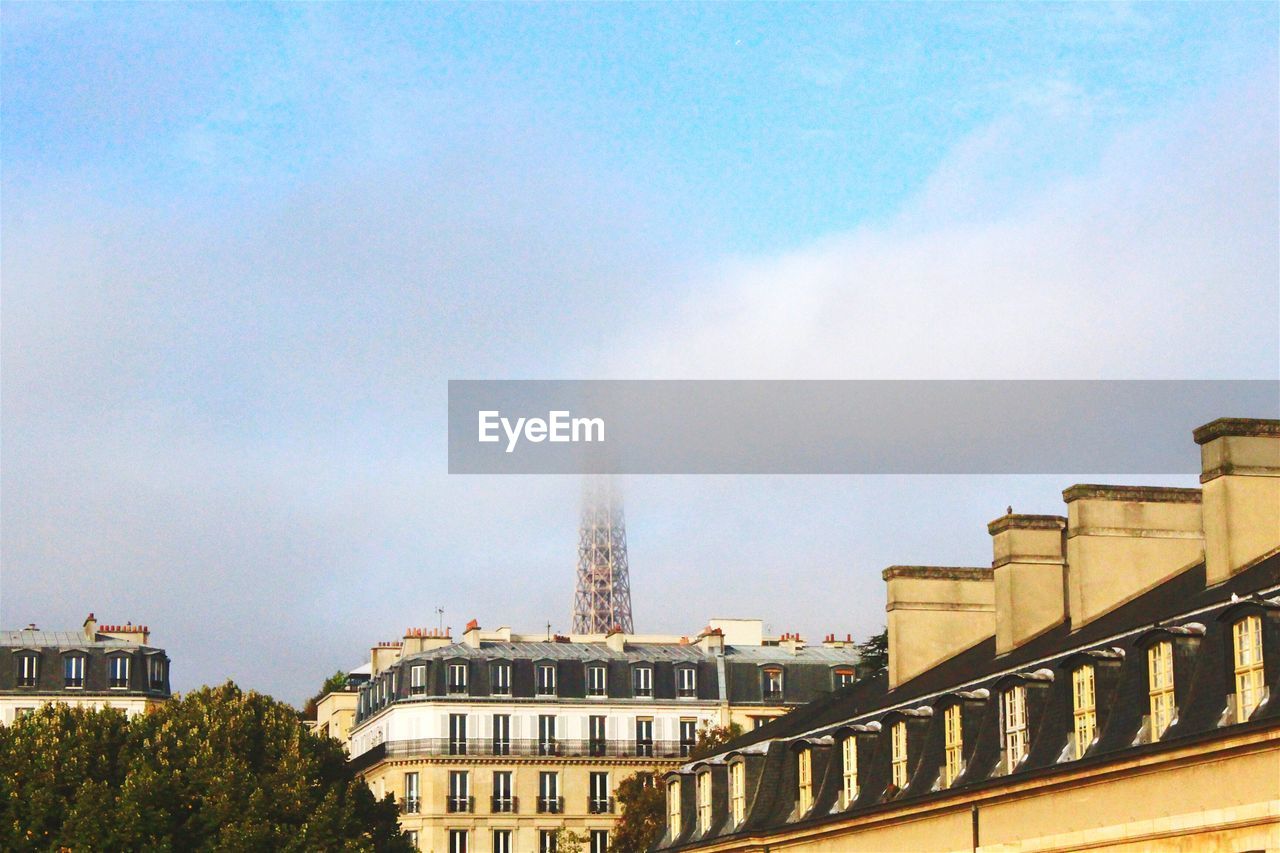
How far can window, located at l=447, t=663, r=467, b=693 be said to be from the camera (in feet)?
340

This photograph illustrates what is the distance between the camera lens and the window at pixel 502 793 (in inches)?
4021

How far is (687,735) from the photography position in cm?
10506

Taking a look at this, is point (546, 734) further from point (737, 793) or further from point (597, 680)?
point (737, 793)

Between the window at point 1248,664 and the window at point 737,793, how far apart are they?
1937cm

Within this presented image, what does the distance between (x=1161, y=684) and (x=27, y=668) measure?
324 feet

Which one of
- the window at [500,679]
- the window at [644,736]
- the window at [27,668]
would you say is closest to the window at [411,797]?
the window at [500,679]

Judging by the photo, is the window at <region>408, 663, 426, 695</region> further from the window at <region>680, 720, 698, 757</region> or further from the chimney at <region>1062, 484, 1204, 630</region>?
the chimney at <region>1062, 484, 1204, 630</region>

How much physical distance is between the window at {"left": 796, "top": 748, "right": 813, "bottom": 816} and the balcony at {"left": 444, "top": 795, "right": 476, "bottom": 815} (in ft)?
193

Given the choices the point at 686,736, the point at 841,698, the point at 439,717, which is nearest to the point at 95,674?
the point at 439,717

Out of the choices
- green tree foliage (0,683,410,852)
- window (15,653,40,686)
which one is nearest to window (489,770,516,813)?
green tree foliage (0,683,410,852)

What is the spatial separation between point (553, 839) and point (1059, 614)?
60.8 metres

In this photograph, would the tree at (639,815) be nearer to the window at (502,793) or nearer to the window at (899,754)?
the window at (502,793)

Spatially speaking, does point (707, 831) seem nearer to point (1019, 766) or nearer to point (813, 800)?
point (813, 800)

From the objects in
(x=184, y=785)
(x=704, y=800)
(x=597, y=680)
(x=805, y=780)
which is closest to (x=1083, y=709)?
(x=805, y=780)
